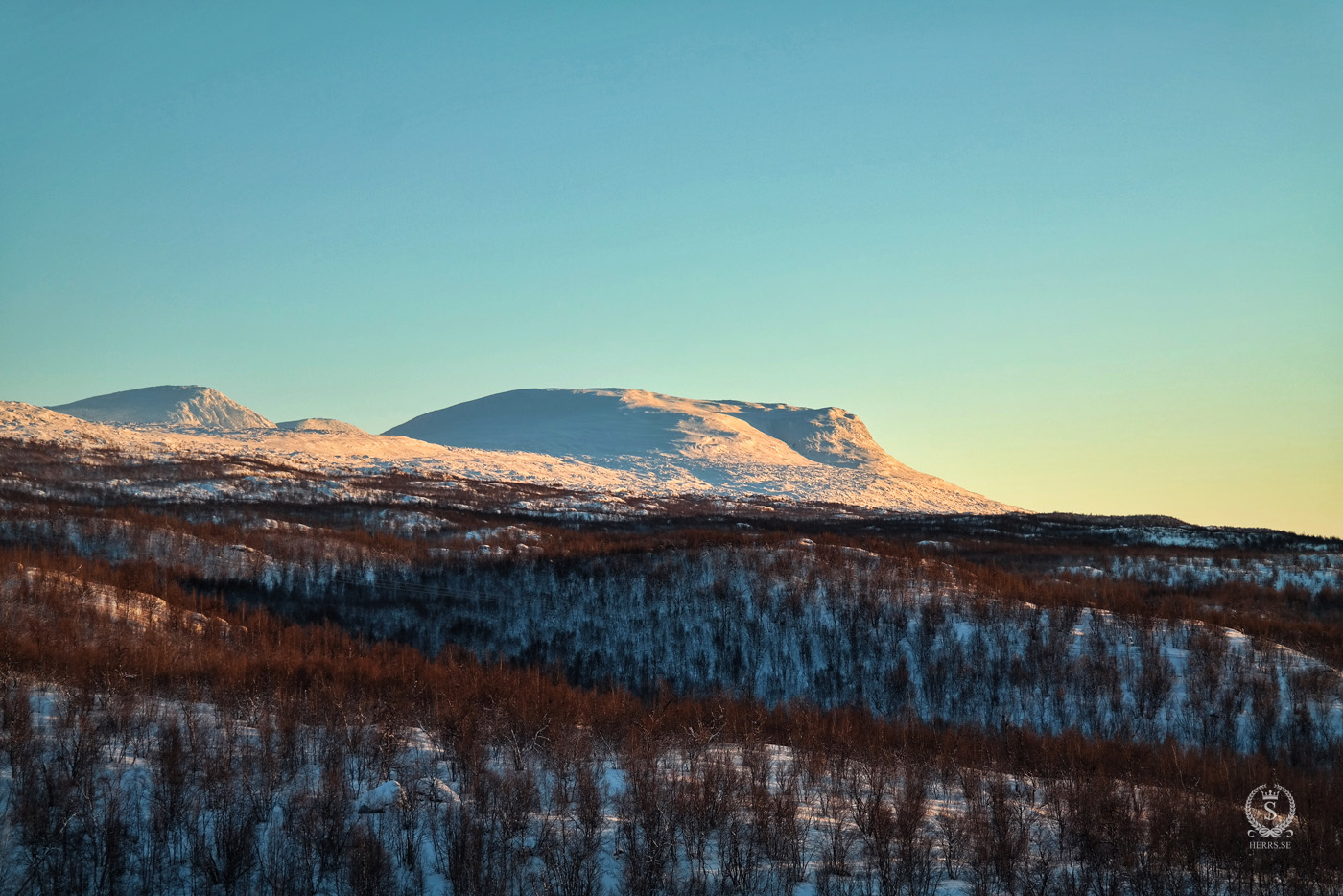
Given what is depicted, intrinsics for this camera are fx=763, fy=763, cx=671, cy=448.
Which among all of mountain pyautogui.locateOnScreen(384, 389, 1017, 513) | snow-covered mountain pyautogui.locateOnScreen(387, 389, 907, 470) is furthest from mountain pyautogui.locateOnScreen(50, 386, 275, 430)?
mountain pyautogui.locateOnScreen(384, 389, 1017, 513)

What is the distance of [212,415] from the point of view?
153 m

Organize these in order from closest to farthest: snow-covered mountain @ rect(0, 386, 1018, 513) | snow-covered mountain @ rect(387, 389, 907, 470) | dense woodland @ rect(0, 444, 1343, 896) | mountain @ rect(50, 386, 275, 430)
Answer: dense woodland @ rect(0, 444, 1343, 896) < snow-covered mountain @ rect(0, 386, 1018, 513) < snow-covered mountain @ rect(387, 389, 907, 470) < mountain @ rect(50, 386, 275, 430)

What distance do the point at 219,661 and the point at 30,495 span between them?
22536 mm

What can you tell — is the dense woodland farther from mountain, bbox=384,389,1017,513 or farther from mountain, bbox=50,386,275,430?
mountain, bbox=50,386,275,430

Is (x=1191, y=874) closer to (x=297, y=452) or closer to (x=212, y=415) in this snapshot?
(x=297, y=452)

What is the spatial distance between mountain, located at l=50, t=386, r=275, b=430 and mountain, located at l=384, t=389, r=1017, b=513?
1318 inches

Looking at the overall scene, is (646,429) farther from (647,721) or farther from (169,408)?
(647,721)

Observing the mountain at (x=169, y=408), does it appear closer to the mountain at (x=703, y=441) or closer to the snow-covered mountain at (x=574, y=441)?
the snow-covered mountain at (x=574, y=441)

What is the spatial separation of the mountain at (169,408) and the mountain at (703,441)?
110 ft

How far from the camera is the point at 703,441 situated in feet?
396

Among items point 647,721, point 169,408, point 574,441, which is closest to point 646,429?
point 574,441

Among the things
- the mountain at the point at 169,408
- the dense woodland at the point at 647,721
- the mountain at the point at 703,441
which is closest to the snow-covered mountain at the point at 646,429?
the mountain at the point at 703,441

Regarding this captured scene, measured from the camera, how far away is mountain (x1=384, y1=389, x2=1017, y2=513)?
9700cm

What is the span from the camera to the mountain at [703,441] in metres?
97.0
